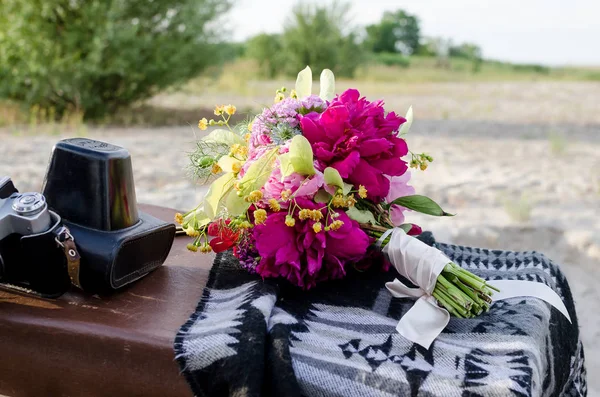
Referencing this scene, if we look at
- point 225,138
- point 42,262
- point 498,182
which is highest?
point 225,138

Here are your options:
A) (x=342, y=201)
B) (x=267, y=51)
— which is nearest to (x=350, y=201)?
(x=342, y=201)

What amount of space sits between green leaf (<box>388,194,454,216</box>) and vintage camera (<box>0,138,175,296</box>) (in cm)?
56

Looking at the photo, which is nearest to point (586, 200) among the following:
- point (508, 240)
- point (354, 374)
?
point (508, 240)

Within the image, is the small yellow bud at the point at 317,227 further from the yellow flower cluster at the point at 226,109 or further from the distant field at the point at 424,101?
the distant field at the point at 424,101

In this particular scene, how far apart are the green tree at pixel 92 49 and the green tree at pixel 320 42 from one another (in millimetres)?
7939

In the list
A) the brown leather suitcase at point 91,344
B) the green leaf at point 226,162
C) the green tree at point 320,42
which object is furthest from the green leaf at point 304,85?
the green tree at point 320,42

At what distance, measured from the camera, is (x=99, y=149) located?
123 centimetres

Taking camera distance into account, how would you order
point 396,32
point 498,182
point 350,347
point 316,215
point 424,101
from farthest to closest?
point 396,32, point 424,101, point 498,182, point 316,215, point 350,347

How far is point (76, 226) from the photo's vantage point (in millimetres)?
1231

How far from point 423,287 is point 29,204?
0.78m

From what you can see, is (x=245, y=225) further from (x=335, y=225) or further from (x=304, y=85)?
(x=304, y=85)

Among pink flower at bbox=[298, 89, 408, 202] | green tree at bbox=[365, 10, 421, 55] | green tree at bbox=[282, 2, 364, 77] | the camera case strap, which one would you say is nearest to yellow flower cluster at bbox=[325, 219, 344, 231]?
pink flower at bbox=[298, 89, 408, 202]

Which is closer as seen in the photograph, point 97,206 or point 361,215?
point 97,206

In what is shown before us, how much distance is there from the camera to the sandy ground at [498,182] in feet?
9.39
